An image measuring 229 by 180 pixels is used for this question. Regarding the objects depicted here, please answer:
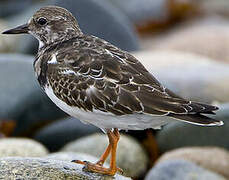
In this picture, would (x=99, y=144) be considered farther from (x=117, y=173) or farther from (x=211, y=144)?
(x=117, y=173)

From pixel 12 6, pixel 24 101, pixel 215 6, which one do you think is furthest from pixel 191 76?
pixel 215 6

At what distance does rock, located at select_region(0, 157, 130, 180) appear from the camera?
604 cm

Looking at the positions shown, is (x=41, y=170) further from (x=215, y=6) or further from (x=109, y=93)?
(x=215, y=6)

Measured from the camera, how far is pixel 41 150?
8.83m

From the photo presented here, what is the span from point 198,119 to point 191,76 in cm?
508

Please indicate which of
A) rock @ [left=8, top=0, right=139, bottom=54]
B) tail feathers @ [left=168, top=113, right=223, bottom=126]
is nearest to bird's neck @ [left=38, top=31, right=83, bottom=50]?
tail feathers @ [left=168, top=113, right=223, bottom=126]

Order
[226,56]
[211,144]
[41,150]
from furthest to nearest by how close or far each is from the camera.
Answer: [226,56]
[211,144]
[41,150]

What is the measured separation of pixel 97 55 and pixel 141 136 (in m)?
3.87

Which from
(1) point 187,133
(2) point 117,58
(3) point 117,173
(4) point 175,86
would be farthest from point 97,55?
(4) point 175,86

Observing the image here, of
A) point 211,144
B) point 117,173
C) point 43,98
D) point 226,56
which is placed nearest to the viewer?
point 117,173

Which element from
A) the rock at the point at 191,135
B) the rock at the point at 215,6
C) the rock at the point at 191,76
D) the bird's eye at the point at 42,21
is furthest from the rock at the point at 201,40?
the bird's eye at the point at 42,21

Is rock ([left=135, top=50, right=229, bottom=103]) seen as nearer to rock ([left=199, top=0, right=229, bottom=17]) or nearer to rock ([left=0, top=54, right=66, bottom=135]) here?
rock ([left=0, top=54, right=66, bottom=135])

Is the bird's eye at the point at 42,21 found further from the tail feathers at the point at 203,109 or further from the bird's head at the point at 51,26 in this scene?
the tail feathers at the point at 203,109

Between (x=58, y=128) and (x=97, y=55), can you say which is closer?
(x=97, y=55)
